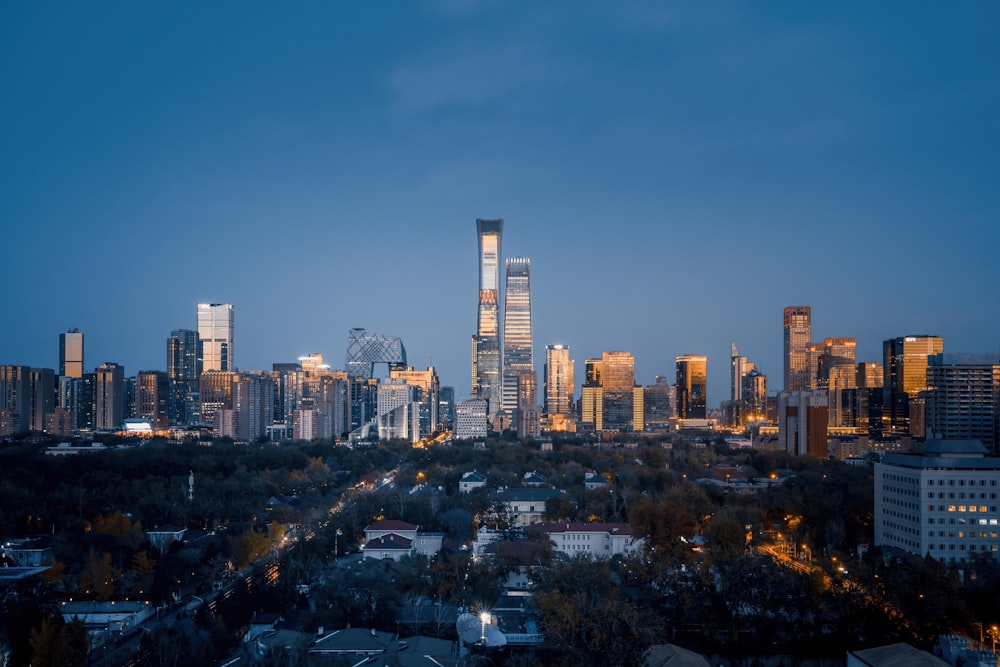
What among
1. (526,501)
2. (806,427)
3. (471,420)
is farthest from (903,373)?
(526,501)

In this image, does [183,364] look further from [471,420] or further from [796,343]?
[796,343]

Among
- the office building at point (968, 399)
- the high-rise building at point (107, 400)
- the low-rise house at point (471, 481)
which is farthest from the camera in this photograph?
the high-rise building at point (107, 400)

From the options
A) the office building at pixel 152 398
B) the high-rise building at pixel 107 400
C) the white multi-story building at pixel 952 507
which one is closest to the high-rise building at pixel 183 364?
the office building at pixel 152 398

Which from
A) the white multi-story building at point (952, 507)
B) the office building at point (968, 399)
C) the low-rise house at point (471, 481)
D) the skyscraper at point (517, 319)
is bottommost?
the low-rise house at point (471, 481)

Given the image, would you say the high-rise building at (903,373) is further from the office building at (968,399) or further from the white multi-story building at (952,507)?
the white multi-story building at (952,507)

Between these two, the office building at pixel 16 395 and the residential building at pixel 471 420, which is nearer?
the office building at pixel 16 395

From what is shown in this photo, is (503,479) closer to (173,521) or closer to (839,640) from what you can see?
(173,521)

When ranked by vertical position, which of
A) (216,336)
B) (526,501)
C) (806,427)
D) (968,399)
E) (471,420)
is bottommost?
(526,501)

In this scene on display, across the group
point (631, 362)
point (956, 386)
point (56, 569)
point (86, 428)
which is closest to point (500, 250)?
point (631, 362)
